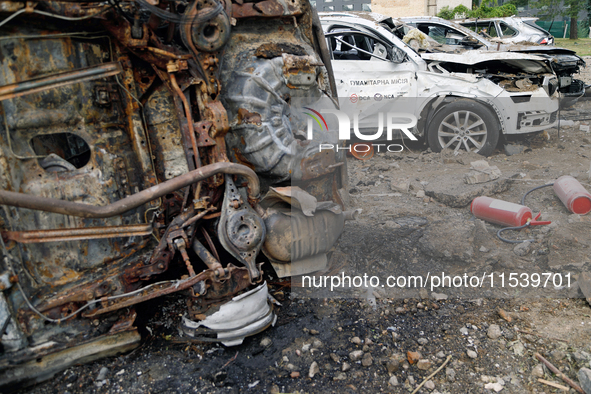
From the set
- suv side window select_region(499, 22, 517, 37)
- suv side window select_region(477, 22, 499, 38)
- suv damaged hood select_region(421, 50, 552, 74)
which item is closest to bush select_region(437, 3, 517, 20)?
suv side window select_region(499, 22, 517, 37)

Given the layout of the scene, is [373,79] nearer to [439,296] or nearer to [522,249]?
[522,249]

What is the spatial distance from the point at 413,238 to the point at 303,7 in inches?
92.1

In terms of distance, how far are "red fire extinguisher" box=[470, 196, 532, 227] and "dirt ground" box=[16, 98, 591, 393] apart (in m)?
0.13

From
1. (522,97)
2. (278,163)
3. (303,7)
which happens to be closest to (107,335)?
(278,163)

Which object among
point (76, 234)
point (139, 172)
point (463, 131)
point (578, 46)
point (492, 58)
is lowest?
point (463, 131)

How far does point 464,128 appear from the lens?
693cm

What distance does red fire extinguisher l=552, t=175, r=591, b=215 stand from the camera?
15.0 ft

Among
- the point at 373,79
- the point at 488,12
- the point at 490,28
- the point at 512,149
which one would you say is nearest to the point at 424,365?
the point at 373,79

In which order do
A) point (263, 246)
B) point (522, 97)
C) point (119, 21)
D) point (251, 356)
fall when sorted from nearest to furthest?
point (119, 21) → point (251, 356) → point (263, 246) → point (522, 97)

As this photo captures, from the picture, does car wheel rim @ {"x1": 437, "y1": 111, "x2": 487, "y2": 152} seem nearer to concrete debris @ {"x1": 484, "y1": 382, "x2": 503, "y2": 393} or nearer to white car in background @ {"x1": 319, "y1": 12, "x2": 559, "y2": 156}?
white car in background @ {"x1": 319, "y1": 12, "x2": 559, "y2": 156}

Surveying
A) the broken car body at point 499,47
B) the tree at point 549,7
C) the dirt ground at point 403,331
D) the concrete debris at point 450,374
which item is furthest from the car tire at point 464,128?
the tree at point 549,7

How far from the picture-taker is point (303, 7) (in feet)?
12.2

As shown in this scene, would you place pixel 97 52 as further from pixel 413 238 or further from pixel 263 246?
pixel 413 238

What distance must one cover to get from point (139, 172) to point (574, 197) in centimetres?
435
